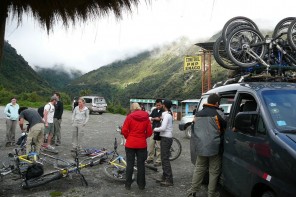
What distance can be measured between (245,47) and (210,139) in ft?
8.56

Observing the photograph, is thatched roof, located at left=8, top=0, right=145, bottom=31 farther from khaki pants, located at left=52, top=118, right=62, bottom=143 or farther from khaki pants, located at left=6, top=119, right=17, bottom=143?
khaki pants, located at left=6, top=119, right=17, bottom=143

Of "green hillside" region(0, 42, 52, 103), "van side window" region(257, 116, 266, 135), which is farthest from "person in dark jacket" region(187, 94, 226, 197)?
"green hillside" region(0, 42, 52, 103)

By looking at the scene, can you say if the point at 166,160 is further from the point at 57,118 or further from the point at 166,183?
the point at 57,118

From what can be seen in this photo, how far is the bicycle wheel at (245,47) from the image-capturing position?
697cm

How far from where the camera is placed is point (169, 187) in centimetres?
732

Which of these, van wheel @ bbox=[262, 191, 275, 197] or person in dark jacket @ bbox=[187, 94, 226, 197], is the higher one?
person in dark jacket @ bbox=[187, 94, 226, 197]

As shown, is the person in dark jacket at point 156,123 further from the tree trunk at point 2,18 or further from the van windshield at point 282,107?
the tree trunk at point 2,18

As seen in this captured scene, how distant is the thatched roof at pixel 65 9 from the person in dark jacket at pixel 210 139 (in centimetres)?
315

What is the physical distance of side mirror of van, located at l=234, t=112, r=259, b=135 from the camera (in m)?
4.32

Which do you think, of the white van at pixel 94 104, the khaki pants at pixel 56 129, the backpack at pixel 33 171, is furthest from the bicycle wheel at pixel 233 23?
the white van at pixel 94 104

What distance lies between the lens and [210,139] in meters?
5.41

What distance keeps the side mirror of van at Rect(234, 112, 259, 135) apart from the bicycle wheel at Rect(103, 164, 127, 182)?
3.92 meters

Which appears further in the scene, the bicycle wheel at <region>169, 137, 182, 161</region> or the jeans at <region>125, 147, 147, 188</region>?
the bicycle wheel at <region>169, 137, 182, 161</region>

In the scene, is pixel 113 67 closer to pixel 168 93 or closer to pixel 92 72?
pixel 92 72
